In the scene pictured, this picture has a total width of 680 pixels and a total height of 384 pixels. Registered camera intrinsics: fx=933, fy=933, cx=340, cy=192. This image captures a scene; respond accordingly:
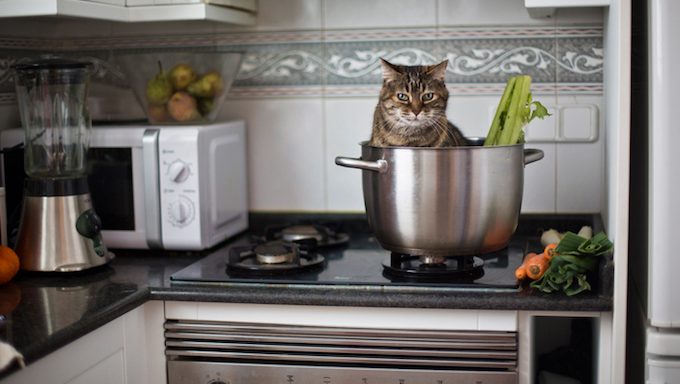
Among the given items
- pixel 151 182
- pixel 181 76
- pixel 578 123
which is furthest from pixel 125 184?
pixel 578 123

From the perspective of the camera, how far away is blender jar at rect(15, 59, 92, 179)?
2.09m

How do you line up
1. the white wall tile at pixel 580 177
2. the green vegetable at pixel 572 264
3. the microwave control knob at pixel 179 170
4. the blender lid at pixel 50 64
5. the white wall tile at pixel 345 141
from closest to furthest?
the green vegetable at pixel 572 264 → the blender lid at pixel 50 64 → the microwave control knob at pixel 179 170 → the white wall tile at pixel 580 177 → the white wall tile at pixel 345 141

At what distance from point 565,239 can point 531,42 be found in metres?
0.73

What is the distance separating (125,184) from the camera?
7.43 ft

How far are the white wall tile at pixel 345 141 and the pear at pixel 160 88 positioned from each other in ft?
1.46

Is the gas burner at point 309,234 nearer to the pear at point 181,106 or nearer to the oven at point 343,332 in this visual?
the oven at point 343,332

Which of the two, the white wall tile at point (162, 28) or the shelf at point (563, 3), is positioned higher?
the white wall tile at point (162, 28)

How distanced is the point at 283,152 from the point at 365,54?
35cm

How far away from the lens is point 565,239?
1.87 meters

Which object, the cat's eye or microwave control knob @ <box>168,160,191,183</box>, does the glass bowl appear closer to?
microwave control knob @ <box>168,160,191,183</box>

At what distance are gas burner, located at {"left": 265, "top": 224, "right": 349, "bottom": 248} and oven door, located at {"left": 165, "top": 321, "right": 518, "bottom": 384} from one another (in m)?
0.41

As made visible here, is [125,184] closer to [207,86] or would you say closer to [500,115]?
[207,86]

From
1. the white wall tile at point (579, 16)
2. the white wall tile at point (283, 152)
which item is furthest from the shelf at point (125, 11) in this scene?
the white wall tile at point (579, 16)

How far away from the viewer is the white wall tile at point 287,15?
2.51m
